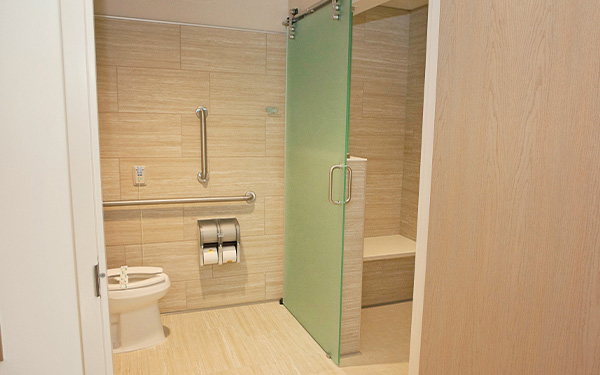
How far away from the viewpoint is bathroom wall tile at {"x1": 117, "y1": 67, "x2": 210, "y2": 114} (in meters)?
3.10

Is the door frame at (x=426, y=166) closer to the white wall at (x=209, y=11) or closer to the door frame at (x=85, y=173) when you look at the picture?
the door frame at (x=85, y=173)

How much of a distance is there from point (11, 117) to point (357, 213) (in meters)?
2.05

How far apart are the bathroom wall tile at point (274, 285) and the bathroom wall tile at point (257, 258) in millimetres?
43

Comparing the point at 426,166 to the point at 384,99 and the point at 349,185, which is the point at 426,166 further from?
the point at 384,99

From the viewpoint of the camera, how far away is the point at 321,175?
9.37ft

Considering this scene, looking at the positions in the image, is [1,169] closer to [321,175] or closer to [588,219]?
[588,219]

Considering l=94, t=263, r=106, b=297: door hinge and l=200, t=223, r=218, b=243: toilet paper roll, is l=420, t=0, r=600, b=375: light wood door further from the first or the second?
l=200, t=223, r=218, b=243: toilet paper roll

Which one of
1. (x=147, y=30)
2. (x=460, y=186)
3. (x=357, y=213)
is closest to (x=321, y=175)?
(x=357, y=213)

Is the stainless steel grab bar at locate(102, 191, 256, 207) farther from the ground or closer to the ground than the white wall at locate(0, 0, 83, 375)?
closer to the ground

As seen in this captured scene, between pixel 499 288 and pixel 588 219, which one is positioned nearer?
pixel 588 219

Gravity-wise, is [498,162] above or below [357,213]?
above

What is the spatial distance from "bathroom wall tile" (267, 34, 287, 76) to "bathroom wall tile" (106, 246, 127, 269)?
170cm

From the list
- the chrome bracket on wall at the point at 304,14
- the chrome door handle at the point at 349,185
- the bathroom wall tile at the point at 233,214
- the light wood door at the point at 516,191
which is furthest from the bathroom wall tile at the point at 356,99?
the light wood door at the point at 516,191

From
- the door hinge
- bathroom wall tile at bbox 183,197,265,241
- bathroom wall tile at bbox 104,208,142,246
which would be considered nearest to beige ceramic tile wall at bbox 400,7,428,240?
bathroom wall tile at bbox 183,197,265,241
